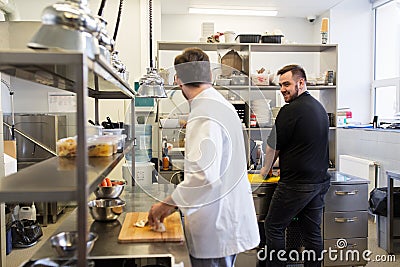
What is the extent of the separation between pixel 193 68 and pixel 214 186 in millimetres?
567

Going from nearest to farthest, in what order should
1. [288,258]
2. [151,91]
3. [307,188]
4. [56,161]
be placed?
1. [56,161]
2. [151,91]
3. [307,188]
4. [288,258]

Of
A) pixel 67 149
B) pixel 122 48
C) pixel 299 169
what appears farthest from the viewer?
pixel 122 48

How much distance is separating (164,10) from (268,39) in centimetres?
221

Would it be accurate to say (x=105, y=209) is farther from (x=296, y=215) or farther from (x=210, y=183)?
(x=296, y=215)

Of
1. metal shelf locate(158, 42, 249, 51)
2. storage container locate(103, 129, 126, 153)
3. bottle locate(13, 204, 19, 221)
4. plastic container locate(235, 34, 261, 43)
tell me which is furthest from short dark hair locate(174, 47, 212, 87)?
bottle locate(13, 204, 19, 221)

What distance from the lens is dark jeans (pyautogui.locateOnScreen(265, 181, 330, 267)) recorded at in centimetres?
282

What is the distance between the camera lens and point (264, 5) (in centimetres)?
531

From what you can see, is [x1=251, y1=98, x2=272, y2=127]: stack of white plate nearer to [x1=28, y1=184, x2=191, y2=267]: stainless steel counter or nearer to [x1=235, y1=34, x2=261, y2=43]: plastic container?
[x1=235, y1=34, x2=261, y2=43]: plastic container

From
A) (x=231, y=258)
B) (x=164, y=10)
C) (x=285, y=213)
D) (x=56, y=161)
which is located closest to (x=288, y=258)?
(x=285, y=213)

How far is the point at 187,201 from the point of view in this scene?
5.67ft

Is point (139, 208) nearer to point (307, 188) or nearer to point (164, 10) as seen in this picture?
point (307, 188)

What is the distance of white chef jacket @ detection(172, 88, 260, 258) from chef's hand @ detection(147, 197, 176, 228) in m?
0.03

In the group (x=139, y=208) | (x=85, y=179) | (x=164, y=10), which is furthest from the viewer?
(x=164, y=10)

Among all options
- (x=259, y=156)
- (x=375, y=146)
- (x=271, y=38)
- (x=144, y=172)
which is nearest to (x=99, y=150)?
(x=144, y=172)
